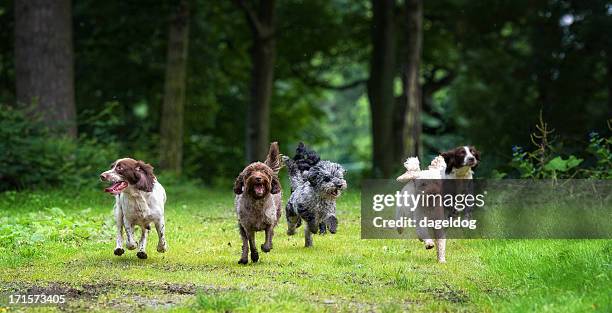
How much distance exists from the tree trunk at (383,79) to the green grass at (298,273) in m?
15.1

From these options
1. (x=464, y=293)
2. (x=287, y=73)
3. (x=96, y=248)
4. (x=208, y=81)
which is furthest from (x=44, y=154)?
(x=287, y=73)

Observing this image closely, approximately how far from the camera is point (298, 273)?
35.0 ft

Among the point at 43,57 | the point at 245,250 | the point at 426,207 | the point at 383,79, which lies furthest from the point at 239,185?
the point at 383,79

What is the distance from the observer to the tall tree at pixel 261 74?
29469 mm

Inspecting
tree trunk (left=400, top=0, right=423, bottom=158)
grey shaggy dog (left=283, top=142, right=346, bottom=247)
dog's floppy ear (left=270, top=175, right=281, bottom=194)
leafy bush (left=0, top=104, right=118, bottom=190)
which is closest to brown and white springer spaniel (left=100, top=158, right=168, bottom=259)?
dog's floppy ear (left=270, top=175, right=281, bottom=194)

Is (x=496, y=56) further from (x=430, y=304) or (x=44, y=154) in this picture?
(x=430, y=304)

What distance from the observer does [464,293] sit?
949cm

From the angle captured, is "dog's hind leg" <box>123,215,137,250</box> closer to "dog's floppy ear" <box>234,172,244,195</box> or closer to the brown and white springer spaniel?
the brown and white springer spaniel

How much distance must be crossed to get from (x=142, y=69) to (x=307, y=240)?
61.8 feet

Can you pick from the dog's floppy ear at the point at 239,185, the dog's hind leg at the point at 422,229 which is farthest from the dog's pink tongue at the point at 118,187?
the dog's hind leg at the point at 422,229

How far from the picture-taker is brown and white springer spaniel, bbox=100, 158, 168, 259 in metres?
11.2

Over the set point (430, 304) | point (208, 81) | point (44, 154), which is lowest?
point (430, 304)

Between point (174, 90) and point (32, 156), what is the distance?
5.66 meters

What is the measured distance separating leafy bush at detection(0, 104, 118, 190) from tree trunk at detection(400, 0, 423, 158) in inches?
356
